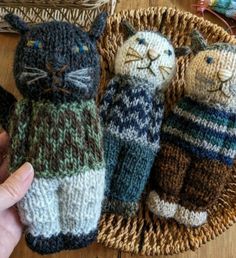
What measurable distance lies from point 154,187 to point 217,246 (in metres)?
0.23

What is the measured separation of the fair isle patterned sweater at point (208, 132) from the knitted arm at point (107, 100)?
0.13 metres

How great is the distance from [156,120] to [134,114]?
49 mm

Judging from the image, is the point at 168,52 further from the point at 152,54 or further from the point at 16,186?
the point at 16,186

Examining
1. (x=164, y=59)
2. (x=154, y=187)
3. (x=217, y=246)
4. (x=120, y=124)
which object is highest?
(x=164, y=59)

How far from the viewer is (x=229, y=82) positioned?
0.72 metres

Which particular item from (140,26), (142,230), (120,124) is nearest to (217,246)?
(142,230)

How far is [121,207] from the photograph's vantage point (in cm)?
78

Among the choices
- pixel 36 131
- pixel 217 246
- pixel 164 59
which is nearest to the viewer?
pixel 36 131

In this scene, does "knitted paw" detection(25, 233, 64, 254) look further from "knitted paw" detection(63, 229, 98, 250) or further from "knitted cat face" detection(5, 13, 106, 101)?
"knitted cat face" detection(5, 13, 106, 101)

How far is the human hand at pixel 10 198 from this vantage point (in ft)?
2.06

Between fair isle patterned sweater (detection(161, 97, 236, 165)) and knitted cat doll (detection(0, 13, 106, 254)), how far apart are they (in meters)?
0.17

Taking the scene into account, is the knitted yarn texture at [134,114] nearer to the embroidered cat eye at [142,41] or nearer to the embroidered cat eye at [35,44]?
the embroidered cat eye at [142,41]

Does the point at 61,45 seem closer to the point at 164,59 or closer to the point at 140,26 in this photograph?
the point at 164,59

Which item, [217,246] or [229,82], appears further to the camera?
[217,246]
